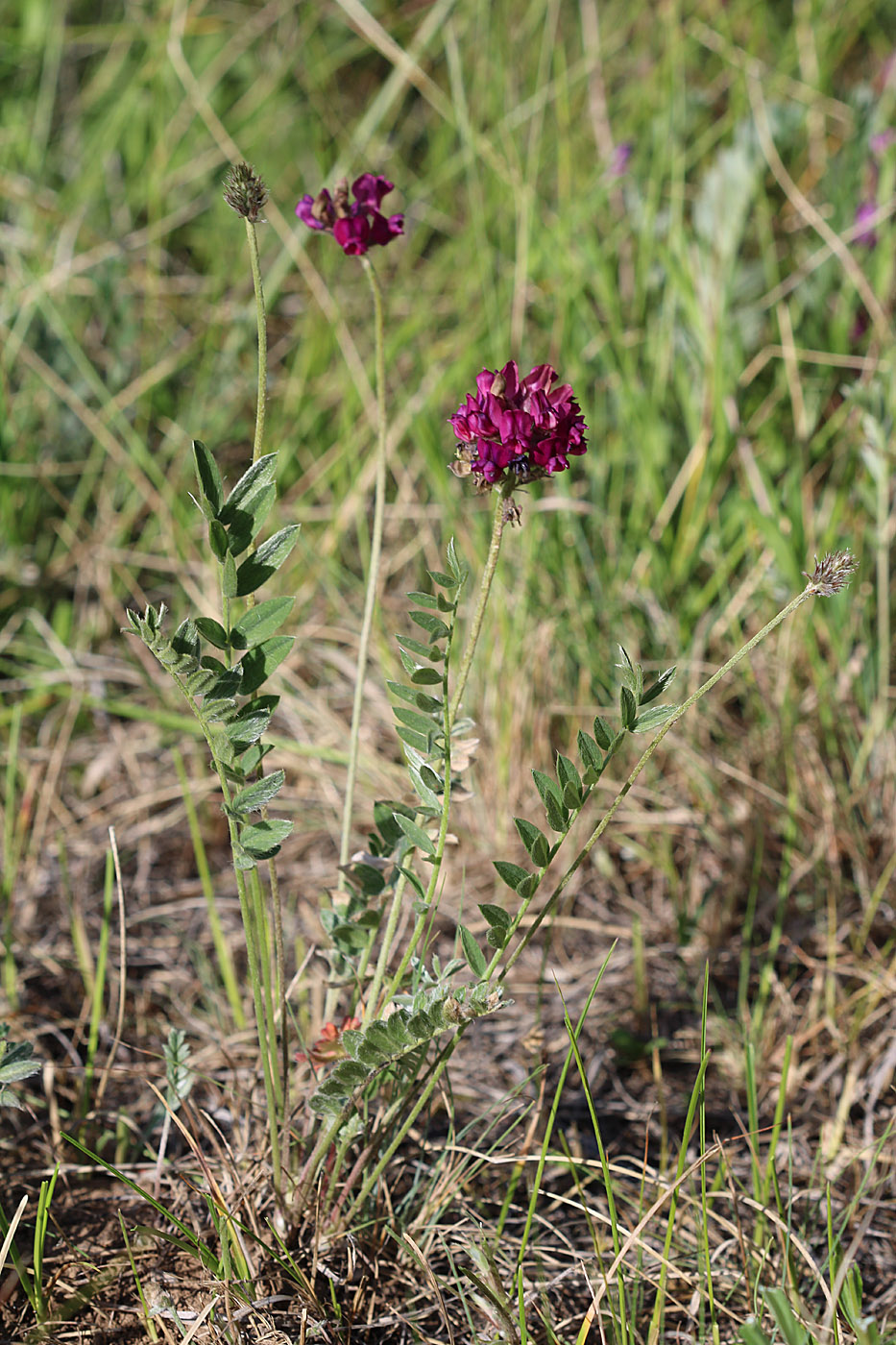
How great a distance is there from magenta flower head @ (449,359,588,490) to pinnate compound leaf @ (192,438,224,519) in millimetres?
201

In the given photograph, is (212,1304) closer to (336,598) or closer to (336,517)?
(336,598)

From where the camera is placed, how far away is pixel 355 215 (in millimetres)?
1102

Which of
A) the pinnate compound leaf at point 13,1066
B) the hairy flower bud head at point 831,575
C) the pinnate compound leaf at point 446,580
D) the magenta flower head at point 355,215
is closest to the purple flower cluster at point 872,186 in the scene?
the magenta flower head at point 355,215

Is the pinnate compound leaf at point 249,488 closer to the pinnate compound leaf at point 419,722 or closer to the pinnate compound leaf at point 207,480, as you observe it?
the pinnate compound leaf at point 207,480

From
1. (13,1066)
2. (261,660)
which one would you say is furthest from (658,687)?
(13,1066)

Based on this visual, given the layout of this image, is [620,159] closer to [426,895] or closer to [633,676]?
[633,676]

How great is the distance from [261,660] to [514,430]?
295 mm

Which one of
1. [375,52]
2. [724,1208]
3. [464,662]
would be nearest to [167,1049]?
[464,662]

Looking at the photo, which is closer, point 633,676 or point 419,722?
point 633,676

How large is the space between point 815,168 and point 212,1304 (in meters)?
2.58

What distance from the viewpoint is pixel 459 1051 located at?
1441 millimetres

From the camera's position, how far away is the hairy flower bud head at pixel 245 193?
0.88 m

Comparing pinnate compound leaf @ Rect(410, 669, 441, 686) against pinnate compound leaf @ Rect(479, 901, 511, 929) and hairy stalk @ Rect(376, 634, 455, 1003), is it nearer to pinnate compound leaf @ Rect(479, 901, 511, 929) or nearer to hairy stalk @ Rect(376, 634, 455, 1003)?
hairy stalk @ Rect(376, 634, 455, 1003)

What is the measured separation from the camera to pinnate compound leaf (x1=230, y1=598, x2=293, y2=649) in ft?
3.19
